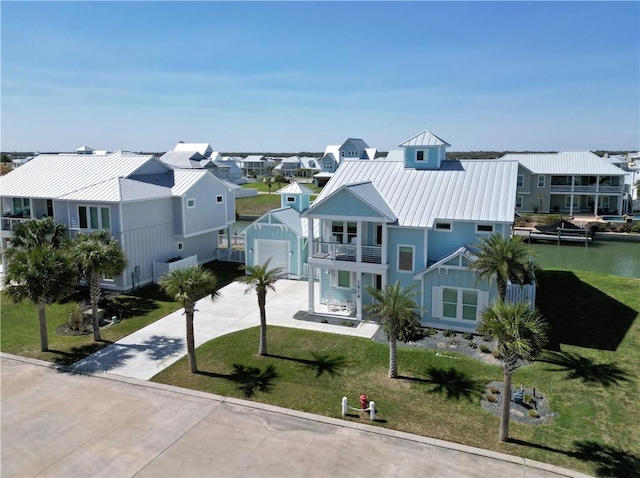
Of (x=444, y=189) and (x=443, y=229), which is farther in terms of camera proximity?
(x=444, y=189)

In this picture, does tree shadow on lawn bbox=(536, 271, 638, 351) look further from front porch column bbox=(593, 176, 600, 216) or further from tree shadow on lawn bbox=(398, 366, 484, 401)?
front porch column bbox=(593, 176, 600, 216)

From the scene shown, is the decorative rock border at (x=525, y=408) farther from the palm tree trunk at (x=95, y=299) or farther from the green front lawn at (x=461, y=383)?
the palm tree trunk at (x=95, y=299)

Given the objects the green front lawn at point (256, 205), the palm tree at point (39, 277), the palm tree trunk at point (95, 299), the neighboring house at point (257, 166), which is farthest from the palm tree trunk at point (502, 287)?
the neighboring house at point (257, 166)

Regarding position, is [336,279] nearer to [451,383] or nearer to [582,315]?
[451,383]

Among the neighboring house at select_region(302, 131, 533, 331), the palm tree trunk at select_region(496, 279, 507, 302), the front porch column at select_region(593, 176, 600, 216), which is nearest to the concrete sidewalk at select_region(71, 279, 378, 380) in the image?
the neighboring house at select_region(302, 131, 533, 331)

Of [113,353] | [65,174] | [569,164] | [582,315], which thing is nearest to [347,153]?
[569,164]

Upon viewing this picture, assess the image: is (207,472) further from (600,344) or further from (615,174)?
(615,174)
